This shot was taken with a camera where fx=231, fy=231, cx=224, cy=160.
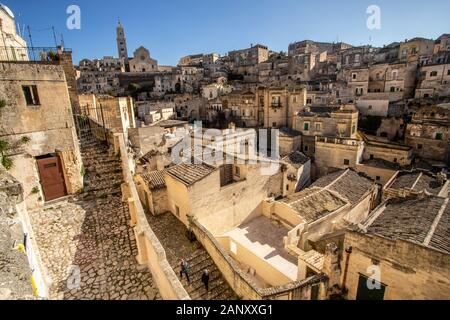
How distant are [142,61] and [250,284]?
72418 millimetres

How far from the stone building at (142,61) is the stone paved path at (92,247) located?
216 ft

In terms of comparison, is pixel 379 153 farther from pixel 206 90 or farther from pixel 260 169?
pixel 206 90

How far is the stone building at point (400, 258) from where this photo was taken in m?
7.13

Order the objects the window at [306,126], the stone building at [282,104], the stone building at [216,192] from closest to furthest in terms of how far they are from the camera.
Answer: the stone building at [216,192] < the window at [306,126] < the stone building at [282,104]

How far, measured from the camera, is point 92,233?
26.2 feet

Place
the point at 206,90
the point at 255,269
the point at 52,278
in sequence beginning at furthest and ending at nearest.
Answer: the point at 206,90
the point at 255,269
the point at 52,278

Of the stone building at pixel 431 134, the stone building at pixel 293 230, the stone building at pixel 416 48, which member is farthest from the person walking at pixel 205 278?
the stone building at pixel 416 48

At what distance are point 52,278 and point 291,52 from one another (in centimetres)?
6859

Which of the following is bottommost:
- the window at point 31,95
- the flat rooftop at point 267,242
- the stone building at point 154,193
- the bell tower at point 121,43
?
the flat rooftop at point 267,242

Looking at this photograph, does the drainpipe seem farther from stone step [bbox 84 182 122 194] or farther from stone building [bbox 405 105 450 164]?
stone building [bbox 405 105 450 164]

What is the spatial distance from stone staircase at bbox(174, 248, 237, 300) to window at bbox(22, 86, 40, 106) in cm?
832

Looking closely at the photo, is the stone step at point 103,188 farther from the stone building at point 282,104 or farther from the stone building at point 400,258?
the stone building at point 282,104
